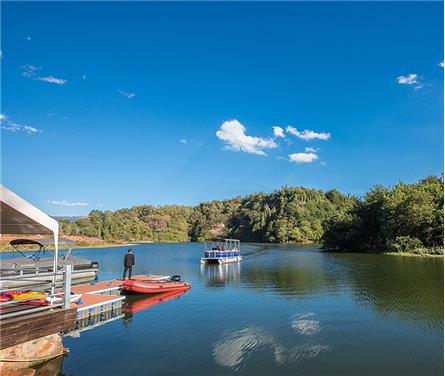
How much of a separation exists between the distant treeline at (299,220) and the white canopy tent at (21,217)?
5359 cm

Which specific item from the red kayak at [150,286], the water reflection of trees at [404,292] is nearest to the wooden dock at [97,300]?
the red kayak at [150,286]

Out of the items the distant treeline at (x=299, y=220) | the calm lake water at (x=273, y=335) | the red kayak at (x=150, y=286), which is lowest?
the calm lake water at (x=273, y=335)

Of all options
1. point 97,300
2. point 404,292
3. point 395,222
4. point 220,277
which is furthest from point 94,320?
point 395,222

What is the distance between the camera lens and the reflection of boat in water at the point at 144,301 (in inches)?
647

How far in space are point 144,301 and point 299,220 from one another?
102931 mm

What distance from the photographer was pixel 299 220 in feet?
382

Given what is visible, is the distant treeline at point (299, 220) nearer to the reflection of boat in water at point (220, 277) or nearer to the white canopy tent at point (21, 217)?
the reflection of boat in water at point (220, 277)

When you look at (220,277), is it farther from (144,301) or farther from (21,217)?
(21,217)

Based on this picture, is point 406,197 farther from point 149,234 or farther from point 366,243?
point 149,234

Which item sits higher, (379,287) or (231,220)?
(231,220)

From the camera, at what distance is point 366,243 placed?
6525cm

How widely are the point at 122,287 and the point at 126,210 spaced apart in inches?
5295

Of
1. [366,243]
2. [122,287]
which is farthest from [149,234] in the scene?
[122,287]

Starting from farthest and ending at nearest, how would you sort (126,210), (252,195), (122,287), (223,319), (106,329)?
(252,195) → (126,210) → (122,287) → (223,319) → (106,329)
